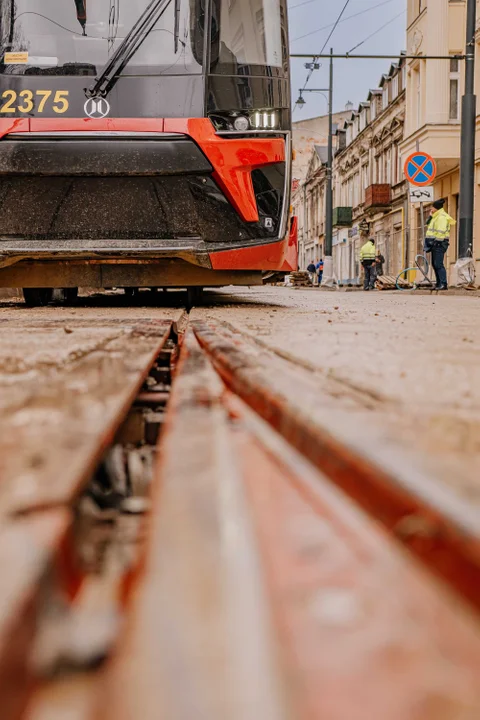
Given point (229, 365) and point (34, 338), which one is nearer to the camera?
point (229, 365)

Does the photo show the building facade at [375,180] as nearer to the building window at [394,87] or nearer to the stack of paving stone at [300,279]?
the building window at [394,87]

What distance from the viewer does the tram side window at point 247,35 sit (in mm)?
4926

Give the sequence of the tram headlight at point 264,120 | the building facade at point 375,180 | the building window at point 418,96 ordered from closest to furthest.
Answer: the tram headlight at point 264,120 < the building window at point 418,96 < the building facade at point 375,180

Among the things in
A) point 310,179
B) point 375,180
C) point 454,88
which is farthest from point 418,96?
point 310,179

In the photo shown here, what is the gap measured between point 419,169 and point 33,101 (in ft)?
34.5

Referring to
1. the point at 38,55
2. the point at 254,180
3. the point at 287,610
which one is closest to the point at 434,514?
the point at 287,610

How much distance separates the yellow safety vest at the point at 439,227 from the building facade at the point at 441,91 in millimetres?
4964

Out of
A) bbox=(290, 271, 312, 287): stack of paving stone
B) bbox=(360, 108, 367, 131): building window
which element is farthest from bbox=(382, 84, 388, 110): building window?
bbox=(290, 271, 312, 287): stack of paving stone

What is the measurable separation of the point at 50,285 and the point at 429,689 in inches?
197

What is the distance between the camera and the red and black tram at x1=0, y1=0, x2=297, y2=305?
4.67 m

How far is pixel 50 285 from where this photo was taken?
198 inches

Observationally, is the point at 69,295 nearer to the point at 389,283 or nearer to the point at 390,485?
the point at 390,485

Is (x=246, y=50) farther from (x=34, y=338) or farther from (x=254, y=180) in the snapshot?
(x=34, y=338)

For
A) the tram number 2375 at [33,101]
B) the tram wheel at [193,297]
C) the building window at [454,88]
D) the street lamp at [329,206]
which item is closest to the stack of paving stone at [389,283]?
the street lamp at [329,206]
